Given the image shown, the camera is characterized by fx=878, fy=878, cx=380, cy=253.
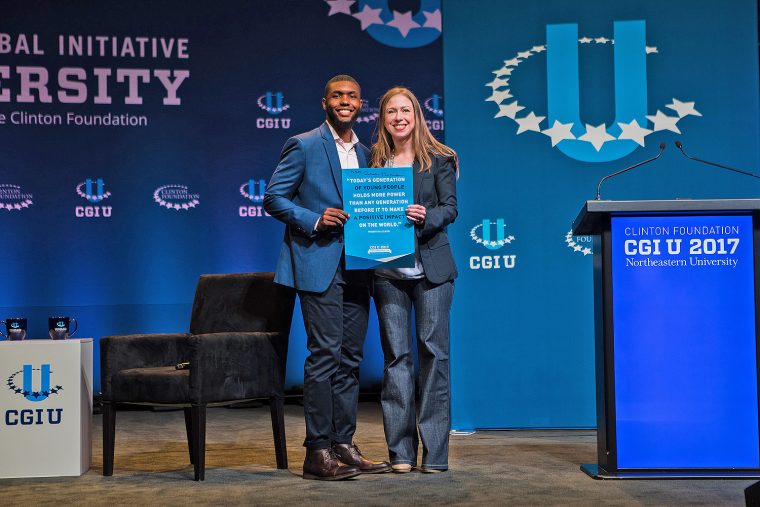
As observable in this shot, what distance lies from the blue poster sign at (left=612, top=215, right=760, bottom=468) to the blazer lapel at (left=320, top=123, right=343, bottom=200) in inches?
41.4

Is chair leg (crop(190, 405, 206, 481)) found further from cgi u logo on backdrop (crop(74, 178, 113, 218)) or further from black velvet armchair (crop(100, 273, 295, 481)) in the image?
cgi u logo on backdrop (crop(74, 178, 113, 218))

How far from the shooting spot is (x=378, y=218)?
3.30m

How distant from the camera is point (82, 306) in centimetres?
646

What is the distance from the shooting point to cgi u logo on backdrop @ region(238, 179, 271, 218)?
669 cm

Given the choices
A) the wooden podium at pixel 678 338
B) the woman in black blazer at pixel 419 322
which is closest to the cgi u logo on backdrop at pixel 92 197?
the woman in black blazer at pixel 419 322

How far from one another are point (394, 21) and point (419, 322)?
393 centimetres

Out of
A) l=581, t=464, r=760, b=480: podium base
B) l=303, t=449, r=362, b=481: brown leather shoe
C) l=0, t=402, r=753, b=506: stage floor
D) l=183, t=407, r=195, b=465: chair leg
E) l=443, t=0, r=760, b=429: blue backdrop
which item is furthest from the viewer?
l=443, t=0, r=760, b=429: blue backdrop

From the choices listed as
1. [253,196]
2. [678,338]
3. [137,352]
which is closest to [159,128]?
[253,196]

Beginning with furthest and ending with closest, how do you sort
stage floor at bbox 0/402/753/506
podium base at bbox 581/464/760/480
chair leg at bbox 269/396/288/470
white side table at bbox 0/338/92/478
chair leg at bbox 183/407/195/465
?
chair leg at bbox 183/407/195/465 < chair leg at bbox 269/396/288/470 < white side table at bbox 0/338/92/478 < podium base at bbox 581/464/760/480 < stage floor at bbox 0/402/753/506

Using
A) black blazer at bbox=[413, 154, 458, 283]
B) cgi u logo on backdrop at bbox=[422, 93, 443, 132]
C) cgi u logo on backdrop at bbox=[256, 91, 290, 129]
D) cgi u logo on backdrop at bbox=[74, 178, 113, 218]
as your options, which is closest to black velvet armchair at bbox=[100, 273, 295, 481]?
black blazer at bbox=[413, 154, 458, 283]

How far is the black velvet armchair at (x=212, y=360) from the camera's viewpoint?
11.1ft

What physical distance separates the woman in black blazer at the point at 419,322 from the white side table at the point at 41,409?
1250 mm

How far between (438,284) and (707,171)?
2079 millimetres

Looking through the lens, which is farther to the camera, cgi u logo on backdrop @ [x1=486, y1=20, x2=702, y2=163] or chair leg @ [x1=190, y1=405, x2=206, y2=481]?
cgi u logo on backdrop @ [x1=486, y1=20, x2=702, y2=163]
